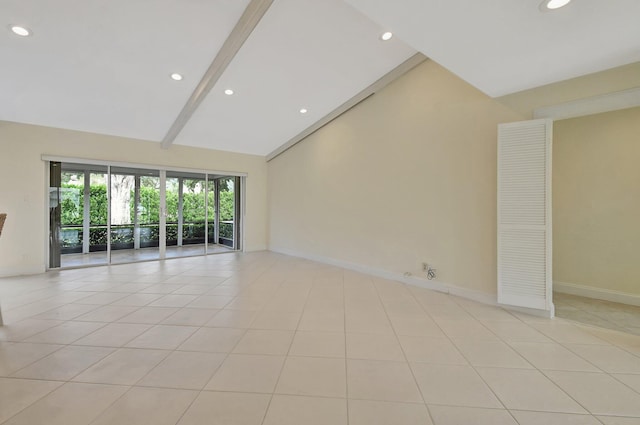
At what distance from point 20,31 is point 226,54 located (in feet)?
7.28

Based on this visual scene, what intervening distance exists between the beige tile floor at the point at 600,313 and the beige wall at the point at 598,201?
1.09ft

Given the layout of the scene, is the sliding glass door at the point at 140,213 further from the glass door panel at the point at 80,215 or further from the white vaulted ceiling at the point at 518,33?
the white vaulted ceiling at the point at 518,33

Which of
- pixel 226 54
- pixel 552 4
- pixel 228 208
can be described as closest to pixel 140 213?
pixel 228 208

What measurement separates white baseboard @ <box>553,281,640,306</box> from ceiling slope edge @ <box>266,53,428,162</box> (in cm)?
409

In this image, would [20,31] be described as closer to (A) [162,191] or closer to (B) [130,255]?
(A) [162,191]

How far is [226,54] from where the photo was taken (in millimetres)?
3611

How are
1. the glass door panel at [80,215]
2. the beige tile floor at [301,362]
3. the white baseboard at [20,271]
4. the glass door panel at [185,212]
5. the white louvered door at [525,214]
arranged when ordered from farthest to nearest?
the glass door panel at [185,212] < the glass door panel at [80,215] < the white baseboard at [20,271] < the white louvered door at [525,214] < the beige tile floor at [301,362]

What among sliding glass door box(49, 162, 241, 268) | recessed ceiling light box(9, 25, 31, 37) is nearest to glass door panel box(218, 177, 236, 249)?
sliding glass door box(49, 162, 241, 268)

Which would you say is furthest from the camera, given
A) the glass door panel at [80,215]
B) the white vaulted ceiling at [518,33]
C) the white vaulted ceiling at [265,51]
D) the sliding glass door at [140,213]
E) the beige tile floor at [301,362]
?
the sliding glass door at [140,213]

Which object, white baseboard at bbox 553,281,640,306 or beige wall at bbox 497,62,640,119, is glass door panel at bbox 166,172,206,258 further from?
white baseboard at bbox 553,281,640,306

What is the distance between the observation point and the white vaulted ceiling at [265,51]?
2.22 meters

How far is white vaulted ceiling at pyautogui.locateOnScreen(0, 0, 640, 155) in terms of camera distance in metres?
2.22

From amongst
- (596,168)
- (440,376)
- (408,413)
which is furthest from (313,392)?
(596,168)

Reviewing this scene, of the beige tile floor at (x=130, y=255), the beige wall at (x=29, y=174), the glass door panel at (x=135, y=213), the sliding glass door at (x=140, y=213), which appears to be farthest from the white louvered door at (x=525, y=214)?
the glass door panel at (x=135, y=213)
